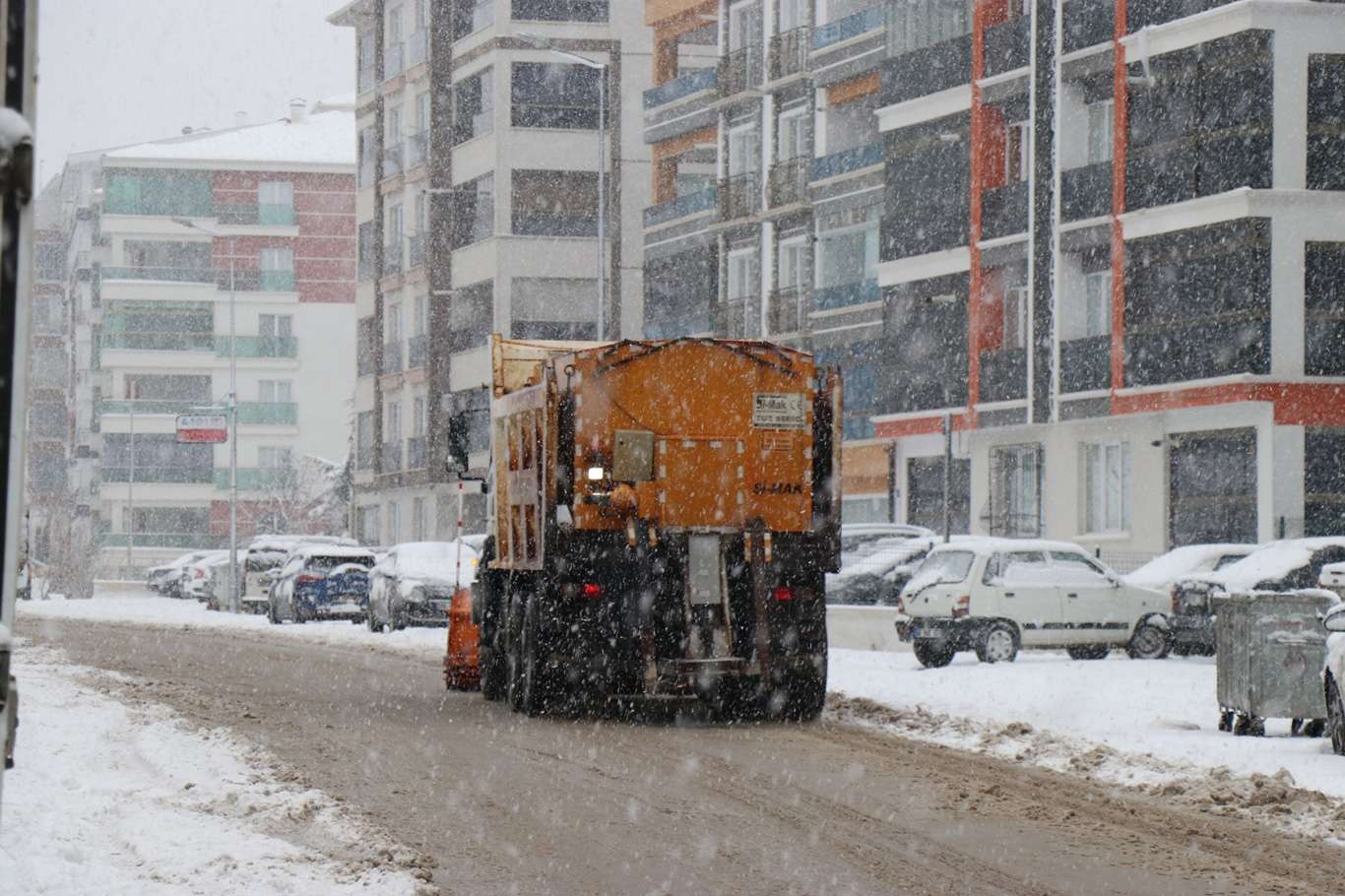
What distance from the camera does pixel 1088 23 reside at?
43938mm

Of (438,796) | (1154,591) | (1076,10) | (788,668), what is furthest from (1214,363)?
(438,796)

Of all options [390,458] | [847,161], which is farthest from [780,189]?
[390,458]

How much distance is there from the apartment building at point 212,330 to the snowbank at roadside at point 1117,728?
77.0m

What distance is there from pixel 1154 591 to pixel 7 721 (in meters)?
27.6

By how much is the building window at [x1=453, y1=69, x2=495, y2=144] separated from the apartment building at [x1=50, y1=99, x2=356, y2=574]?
32135mm

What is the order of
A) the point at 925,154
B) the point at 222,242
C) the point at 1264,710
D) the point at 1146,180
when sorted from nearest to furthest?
the point at 1264,710, the point at 1146,180, the point at 925,154, the point at 222,242

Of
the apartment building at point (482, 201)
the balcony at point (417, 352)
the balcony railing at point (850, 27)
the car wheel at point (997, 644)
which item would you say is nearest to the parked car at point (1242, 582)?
the car wheel at point (997, 644)

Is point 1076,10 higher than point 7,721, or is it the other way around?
point 1076,10

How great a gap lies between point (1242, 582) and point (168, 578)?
5228 cm

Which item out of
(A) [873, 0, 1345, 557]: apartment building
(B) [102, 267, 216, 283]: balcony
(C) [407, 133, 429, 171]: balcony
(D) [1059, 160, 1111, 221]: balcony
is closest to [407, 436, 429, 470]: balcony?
(C) [407, 133, 429, 171]: balcony

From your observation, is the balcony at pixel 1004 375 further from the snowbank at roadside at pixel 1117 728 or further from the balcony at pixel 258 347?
the balcony at pixel 258 347

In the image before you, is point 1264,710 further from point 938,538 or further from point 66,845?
point 938,538

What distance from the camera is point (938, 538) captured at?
38719 mm

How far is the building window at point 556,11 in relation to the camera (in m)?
69.9
